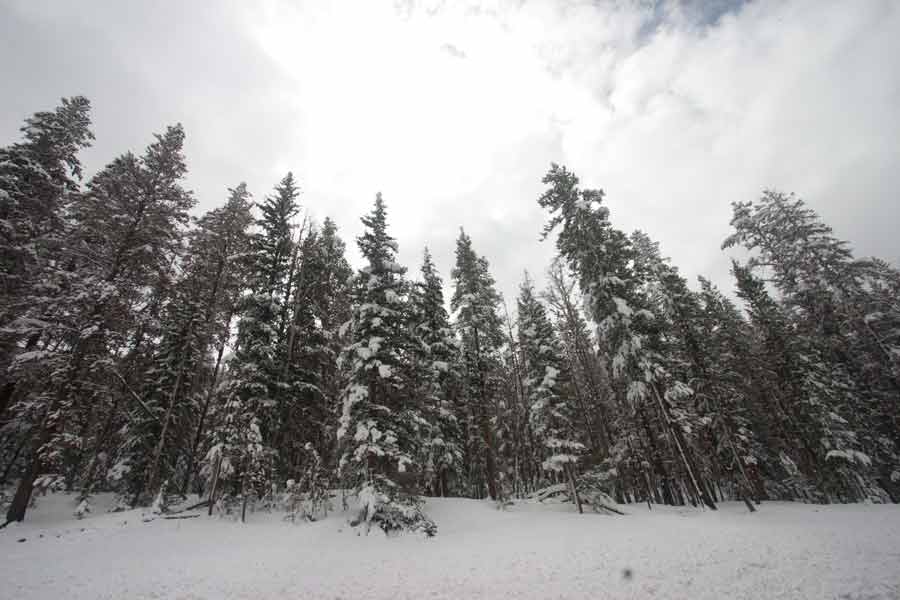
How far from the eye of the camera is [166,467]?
18281 millimetres

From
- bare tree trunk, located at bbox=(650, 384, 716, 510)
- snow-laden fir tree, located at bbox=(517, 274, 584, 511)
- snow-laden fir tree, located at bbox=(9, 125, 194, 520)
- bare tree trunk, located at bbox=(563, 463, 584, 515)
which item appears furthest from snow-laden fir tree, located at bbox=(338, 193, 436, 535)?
bare tree trunk, located at bbox=(650, 384, 716, 510)

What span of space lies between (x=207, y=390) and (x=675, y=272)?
30549mm

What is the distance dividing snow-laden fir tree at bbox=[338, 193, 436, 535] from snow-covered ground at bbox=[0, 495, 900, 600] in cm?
106

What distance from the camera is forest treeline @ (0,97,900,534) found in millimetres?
14242

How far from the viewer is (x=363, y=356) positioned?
14.1 m

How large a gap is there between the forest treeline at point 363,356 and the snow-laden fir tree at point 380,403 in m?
0.10

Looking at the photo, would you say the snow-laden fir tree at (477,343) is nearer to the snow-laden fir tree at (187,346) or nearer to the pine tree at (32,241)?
the snow-laden fir tree at (187,346)

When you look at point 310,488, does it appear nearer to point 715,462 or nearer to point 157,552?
point 157,552

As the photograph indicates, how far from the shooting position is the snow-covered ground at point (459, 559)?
7.64 m

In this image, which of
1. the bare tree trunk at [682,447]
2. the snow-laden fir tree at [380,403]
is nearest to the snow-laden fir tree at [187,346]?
the snow-laden fir tree at [380,403]

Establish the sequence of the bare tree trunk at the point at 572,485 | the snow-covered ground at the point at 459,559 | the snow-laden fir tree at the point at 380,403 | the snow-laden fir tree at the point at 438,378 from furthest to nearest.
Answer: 1. the snow-laden fir tree at the point at 438,378
2. the bare tree trunk at the point at 572,485
3. the snow-laden fir tree at the point at 380,403
4. the snow-covered ground at the point at 459,559

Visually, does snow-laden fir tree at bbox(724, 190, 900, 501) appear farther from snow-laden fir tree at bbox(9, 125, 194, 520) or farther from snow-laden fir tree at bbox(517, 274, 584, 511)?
snow-laden fir tree at bbox(9, 125, 194, 520)

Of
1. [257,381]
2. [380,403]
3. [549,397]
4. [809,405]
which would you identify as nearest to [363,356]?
[380,403]

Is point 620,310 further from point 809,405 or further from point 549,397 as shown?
point 809,405
